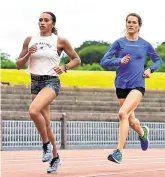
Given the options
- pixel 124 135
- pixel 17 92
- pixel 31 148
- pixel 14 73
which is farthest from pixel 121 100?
pixel 14 73

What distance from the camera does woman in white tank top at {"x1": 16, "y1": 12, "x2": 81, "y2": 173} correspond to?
10758 millimetres

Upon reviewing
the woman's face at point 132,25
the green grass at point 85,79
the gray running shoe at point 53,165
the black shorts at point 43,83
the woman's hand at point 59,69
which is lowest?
the green grass at point 85,79

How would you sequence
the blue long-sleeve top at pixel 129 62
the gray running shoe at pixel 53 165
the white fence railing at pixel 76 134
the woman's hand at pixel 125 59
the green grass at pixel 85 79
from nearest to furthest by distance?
the gray running shoe at pixel 53 165 → the woman's hand at pixel 125 59 → the blue long-sleeve top at pixel 129 62 → the white fence railing at pixel 76 134 → the green grass at pixel 85 79

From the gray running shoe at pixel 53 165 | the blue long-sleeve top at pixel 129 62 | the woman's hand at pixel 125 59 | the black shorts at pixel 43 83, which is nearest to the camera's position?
the black shorts at pixel 43 83

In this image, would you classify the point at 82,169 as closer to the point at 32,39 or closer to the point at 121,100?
the point at 121,100

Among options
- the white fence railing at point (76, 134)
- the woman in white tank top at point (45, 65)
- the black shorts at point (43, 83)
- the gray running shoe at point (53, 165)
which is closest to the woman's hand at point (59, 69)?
the woman in white tank top at point (45, 65)

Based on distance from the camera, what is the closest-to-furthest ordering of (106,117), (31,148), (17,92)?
1. (31,148)
2. (106,117)
3. (17,92)

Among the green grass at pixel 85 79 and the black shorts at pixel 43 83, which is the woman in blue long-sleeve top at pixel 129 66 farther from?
the green grass at pixel 85 79

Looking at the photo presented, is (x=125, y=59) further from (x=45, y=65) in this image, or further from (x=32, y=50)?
(x=32, y=50)

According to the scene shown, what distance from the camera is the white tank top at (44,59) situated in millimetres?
10805

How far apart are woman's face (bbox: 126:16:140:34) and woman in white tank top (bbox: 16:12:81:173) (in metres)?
1.08

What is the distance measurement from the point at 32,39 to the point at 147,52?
1.93m

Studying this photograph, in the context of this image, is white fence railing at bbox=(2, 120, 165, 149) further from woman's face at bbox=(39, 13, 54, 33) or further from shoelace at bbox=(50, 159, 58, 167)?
woman's face at bbox=(39, 13, 54, 33)

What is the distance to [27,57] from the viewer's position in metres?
10.8
